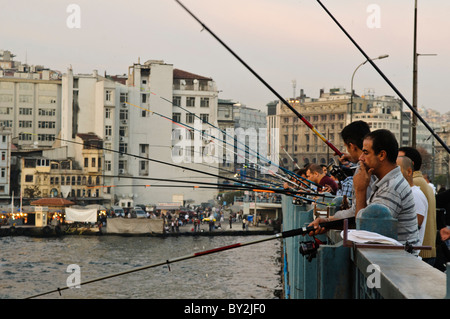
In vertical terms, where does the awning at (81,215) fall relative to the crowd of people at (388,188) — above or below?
below

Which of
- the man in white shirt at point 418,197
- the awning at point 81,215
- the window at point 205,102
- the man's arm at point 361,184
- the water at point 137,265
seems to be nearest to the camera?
the man's arm at point 361,184

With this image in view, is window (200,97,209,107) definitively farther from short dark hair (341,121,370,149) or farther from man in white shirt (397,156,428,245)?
short dark hair (341,121,370,149)

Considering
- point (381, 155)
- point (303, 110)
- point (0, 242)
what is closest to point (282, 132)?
point (303, 110)

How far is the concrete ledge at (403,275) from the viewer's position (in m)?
2.76

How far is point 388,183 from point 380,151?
0.23 m

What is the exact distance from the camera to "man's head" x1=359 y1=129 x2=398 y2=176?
4.48 metres

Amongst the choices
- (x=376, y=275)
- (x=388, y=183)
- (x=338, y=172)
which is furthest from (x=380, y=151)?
(x=338, y=172)

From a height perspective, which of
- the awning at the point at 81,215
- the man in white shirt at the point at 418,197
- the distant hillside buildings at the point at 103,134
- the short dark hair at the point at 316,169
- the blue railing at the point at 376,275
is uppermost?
the distant hillside buildings at the point at 103,134

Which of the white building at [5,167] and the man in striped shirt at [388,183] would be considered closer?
the man in striped shirt at [388,183]

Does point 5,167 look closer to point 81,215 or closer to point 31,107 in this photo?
point 81,215

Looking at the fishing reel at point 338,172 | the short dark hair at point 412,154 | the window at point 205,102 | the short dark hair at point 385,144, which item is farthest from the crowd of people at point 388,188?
the window at point 205,102

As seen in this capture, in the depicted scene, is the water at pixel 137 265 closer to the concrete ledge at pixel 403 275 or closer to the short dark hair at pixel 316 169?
the short dark hair at pixel 316 169

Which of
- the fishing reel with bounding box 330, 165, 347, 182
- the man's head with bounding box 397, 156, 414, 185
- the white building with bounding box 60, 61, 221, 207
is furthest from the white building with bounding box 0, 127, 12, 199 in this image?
the man's head with bounding box 397, 156, 414, 185

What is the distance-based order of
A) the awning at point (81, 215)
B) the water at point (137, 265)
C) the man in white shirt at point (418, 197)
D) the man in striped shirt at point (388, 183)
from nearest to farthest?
1. the man in striped shirt at point (388, 183)
2. the man in white shirt at point (418, 197)
3. the water at point (137, 265)
4. the awning at point (81, 215)
